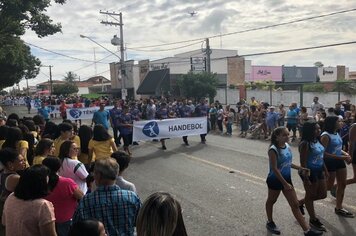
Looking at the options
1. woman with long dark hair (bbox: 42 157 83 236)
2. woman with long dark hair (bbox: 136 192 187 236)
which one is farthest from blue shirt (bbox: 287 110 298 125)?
woman with long dark hair (bbox: 136 192 187 236)

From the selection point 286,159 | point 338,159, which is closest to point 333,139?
point 338,159

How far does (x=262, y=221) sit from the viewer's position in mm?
6383

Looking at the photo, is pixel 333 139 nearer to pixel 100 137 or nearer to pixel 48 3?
pixel 100 137

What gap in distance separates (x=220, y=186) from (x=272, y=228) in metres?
2.83

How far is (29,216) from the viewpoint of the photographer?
324cm

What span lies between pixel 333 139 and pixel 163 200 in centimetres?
484

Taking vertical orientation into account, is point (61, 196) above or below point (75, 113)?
above

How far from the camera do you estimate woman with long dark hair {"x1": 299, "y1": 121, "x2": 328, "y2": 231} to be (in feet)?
19.0

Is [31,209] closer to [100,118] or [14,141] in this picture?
[14,141]

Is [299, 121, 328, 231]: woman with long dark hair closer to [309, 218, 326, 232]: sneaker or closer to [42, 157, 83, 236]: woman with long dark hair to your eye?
[309, 218, 326, 232]: sneaker

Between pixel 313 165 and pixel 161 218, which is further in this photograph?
pixel 313 165

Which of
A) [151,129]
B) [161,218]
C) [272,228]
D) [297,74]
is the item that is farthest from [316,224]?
[297,74]

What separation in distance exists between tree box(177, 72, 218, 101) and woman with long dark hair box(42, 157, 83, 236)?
96.8ft

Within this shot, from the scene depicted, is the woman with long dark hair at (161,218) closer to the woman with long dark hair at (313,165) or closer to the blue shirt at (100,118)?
the woman with long dark hair at (313,165)
